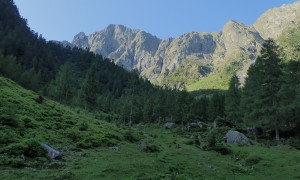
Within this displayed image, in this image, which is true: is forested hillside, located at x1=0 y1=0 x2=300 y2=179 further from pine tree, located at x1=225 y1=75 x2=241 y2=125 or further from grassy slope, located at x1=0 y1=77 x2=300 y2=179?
pine tree, located at x1=225 y1=75 x2=241 y2=125

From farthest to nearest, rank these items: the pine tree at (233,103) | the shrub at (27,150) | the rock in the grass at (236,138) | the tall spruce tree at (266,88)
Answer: the pine tree at (233,103) → the tall spruce tree at (266,88) → the rock in the grass at (236,138) → the shrub at (27,150)

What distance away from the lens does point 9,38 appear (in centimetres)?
18825

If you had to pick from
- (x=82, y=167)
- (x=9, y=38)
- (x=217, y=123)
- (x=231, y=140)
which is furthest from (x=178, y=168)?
(x=9, y=38)

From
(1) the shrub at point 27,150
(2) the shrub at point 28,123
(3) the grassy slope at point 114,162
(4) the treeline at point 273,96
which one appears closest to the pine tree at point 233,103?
(4) the treeline at point 273,96

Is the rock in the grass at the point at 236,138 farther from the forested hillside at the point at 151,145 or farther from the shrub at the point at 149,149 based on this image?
the shrub at the point at 149,149

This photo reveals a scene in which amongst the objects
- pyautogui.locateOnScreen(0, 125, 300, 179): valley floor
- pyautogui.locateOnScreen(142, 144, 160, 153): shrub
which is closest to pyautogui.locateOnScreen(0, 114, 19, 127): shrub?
pyautogui.locateOnScreen(0, 125, 300, 179): valley floor

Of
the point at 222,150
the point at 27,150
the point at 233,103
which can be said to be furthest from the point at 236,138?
the point at 27,150

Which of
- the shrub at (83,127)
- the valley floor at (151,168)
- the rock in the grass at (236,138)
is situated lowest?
the valley floor at (151,168)

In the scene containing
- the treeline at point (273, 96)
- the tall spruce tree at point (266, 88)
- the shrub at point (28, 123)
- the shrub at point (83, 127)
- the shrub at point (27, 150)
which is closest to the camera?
the shrub at point (27, 150)

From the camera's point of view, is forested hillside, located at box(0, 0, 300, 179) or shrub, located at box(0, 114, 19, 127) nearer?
forested hillside, located at box(0, 0, 300, 179)

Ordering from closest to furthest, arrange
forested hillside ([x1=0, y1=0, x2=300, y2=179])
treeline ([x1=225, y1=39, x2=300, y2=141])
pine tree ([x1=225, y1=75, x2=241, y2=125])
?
1. forested hillside ([x1=0, y1=0, x2=300, y2=179])
2. treeline ([x1=225, y1=39, x2=300, y2=141])
3. pine tree ([x1=225, y1=75, x2=241, y2=125])

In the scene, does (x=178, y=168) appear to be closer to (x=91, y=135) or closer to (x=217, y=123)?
(x=91, y=135)

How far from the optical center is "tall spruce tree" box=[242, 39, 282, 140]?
60531 mm

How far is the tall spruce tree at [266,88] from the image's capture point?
199 feet
